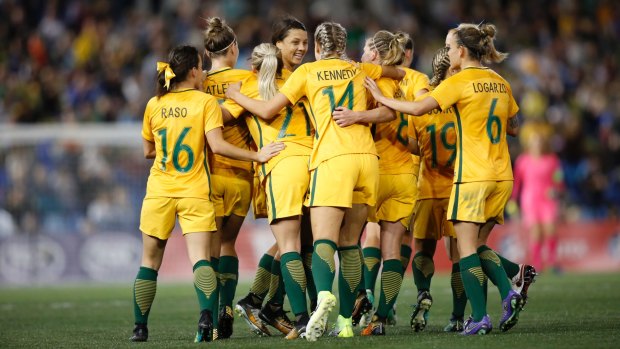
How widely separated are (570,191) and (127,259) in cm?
882

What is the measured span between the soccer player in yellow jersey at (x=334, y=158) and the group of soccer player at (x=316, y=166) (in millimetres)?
11

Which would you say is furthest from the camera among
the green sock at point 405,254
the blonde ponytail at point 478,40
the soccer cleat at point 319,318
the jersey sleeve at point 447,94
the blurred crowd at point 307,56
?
the blurred crowd at point 307,56

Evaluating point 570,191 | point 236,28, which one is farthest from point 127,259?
point 570,191

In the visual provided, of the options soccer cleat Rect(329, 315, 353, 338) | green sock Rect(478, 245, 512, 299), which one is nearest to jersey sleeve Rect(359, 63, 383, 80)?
green sock Rect(478, 245, 512, 299)

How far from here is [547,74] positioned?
22594mm

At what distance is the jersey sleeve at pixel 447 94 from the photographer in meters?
8.38

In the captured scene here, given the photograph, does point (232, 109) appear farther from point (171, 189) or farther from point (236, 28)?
point (236, 28)

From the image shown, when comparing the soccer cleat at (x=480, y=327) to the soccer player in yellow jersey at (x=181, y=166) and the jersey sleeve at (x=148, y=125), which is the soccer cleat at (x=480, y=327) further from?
the jersey sleeve at (x=148, y=125)

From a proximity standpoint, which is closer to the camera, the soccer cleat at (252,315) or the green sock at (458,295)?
the soccer cleat at (252,315)

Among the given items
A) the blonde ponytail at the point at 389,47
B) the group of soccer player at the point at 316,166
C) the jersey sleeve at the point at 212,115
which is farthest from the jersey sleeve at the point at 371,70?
Answer: the jersey sleeve at the point at 212,115

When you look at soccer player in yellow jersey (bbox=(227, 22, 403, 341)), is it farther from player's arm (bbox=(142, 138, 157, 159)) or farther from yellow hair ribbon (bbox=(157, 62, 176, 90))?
player's arm (bbox=(142, 138, 157, 159))

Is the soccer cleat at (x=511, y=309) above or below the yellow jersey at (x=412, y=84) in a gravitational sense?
below

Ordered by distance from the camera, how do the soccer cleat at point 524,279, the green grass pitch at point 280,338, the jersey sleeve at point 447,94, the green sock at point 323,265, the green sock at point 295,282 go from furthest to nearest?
the soccer cleat at point 524,279
the jersey sleeve at point 447,94
the green sock at point 295,282
the green sock at point 323,265
the green grass pitch at point 280,338

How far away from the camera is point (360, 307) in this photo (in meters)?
8.98
